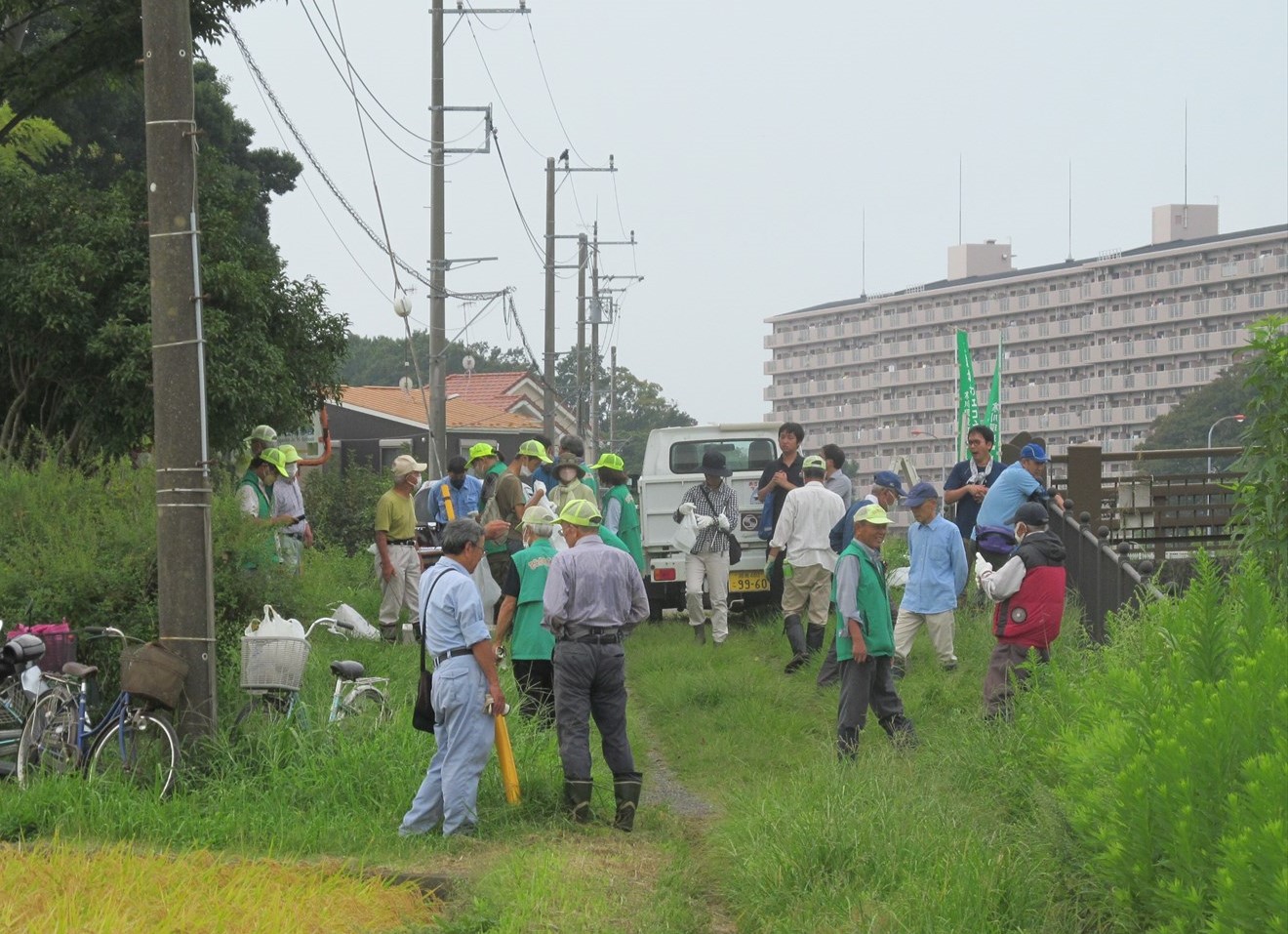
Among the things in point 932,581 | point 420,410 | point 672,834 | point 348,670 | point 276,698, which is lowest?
point 672,834

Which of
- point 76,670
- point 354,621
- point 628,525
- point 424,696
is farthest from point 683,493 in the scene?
point 76,670

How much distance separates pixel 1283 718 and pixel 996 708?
5531 millimetres

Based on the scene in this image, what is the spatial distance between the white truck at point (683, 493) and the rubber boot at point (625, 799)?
875cm

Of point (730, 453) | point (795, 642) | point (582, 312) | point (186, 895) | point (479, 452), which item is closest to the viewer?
point (186, 895)

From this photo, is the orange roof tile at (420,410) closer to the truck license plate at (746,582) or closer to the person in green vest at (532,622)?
the truck license plate at (746,582)

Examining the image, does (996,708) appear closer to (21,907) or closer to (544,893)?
(544,893)

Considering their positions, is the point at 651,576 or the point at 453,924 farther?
the point at 651,576

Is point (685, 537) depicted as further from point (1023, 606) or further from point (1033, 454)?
point (1023, 606)

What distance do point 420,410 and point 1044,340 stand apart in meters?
92.5

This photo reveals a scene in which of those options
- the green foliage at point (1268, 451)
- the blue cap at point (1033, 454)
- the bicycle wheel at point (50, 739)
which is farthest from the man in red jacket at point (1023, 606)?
the bicycle wheel at point (50, 739)

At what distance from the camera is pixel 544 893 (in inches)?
276

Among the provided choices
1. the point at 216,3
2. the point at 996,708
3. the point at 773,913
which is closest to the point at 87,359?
the point at 216,3

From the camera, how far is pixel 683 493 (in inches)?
Result: 742

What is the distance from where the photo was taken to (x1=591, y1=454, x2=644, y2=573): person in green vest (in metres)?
13.8
